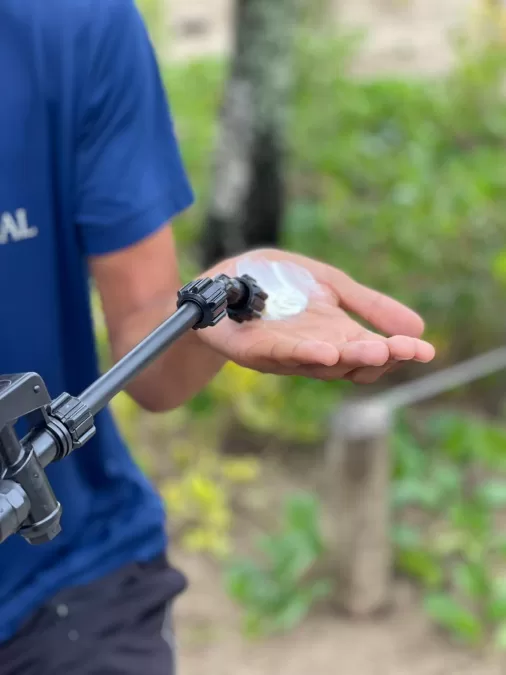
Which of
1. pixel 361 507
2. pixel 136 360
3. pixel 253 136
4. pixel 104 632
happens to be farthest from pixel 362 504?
pixel 253 136

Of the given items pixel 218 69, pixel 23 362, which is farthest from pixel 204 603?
pixel 218 69

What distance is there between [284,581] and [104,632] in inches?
42.3

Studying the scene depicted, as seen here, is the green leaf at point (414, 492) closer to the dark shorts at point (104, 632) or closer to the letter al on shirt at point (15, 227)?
the dark shorts at point (104, 632)

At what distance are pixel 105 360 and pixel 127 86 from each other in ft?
5.77

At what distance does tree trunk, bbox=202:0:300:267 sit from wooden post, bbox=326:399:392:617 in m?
1.46

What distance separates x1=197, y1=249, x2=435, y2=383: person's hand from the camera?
80 cm

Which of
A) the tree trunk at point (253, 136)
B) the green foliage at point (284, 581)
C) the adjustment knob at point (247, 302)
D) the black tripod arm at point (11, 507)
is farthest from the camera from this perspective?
the tree trunk at point (253, 136)

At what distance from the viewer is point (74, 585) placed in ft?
3.61

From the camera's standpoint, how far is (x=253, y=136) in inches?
128

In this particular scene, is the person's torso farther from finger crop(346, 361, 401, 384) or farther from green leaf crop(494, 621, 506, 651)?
green leaf crop(494, 621, 506, 651)

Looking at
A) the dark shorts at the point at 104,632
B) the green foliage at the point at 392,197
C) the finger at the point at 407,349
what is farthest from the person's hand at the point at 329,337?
the green foliage at the point at 392,197

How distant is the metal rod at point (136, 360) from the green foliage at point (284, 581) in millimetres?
1431

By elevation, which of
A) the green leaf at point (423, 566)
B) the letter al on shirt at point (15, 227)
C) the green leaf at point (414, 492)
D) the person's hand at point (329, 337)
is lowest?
the green leaf at point (423, 566)

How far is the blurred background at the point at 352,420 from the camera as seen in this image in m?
2.01
